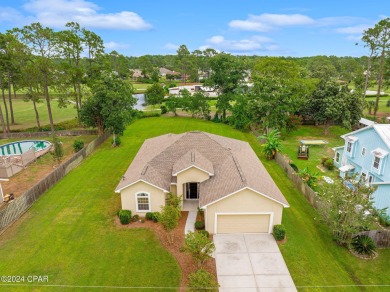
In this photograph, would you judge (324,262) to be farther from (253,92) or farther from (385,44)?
(385,44)

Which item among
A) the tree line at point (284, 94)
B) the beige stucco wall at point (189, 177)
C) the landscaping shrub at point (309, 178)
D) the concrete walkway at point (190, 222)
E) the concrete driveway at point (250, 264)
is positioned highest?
the tree line at point (284, 94)

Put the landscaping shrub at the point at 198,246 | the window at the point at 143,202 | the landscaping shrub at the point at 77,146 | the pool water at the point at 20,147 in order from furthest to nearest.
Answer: the pool water at the point at 20,147
the landscaping shrub at the point at 77,146
the window at the point at 143,202
the landscaping shrub at the point at 198,246

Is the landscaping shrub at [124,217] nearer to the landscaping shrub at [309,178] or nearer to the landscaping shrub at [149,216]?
the landscaping shrub at [149,216]

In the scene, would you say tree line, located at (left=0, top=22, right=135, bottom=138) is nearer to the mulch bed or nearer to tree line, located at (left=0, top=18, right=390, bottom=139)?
tree line, located at (left=0, top=18, right=390, bottom=139)

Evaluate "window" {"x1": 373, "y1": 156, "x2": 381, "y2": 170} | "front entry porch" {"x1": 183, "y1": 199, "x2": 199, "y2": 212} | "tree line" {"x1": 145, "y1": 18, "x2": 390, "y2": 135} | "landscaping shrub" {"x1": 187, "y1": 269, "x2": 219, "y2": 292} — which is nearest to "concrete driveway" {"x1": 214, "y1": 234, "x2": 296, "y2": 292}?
"landscaping shrub" {"x1": 187, "y1": 269, "x2": 219, "y2": 292}

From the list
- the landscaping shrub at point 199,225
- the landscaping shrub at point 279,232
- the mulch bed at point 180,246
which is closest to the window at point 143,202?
the mulch bed at point 180,246
